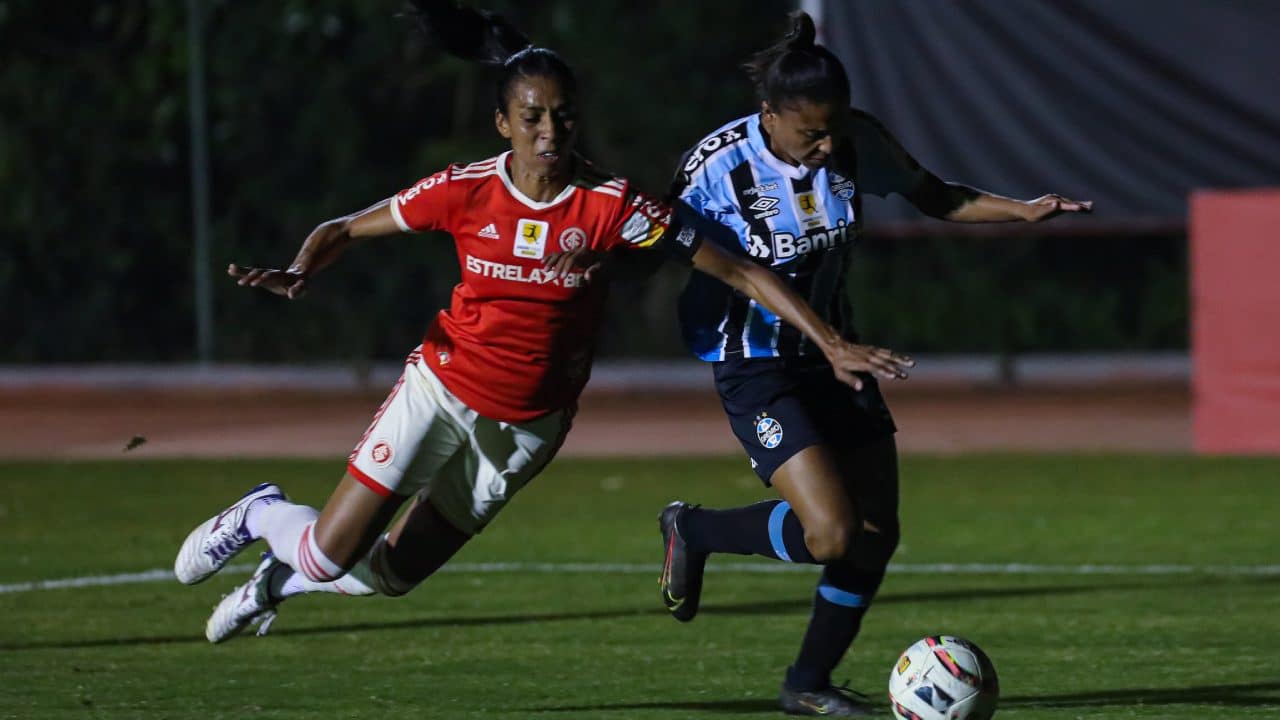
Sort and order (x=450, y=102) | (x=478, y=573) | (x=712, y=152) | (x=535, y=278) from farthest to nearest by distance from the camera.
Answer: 1. (x=450, y=102)
2. (x=478, y=573)
3. (x=712, y=152)
4. (x=535, y=278)

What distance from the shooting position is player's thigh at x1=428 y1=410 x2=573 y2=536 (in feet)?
20.3

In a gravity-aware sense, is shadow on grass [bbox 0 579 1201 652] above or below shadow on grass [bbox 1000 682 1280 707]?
below

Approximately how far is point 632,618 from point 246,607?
233 cm

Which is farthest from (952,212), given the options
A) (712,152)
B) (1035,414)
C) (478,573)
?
(1035,414)

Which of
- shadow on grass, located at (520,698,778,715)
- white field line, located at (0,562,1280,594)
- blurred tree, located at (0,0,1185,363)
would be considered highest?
shadow on grass, located at (520,698,778,715)

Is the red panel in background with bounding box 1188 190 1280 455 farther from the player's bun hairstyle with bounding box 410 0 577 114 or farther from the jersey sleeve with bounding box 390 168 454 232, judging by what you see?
the jersey sleeve with bounding box 390 168 454 232

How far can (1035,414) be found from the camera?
20125mm

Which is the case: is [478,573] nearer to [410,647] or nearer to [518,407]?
[410,647]

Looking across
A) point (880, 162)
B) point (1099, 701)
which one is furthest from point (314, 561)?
point (1099, 701)

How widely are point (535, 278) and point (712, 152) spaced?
0.79 metres

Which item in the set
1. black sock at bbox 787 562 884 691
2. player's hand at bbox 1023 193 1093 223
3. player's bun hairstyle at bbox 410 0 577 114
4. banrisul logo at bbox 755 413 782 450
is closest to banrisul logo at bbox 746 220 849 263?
banrisul logo at bbox 755 413 782 450

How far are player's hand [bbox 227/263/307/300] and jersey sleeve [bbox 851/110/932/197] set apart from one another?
1818 millimetres

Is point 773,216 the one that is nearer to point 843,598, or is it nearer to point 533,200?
point 533,200

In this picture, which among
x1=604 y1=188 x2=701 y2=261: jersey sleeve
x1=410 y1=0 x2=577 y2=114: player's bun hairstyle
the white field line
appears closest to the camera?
x1=604 y1=188 x2=701 y2=261: jersey sleeve
